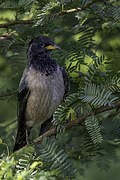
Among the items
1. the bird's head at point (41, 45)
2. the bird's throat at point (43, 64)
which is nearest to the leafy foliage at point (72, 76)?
the bird's head at point (41, 45)

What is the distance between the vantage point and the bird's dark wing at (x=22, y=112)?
147 inches

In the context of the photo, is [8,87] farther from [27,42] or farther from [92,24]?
[92,24]

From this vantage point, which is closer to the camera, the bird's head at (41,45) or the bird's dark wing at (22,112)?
the bird's head at (41,45)

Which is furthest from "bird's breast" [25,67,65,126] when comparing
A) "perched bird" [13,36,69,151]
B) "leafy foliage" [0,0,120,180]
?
"leafy foliage" [0,0,120,180]

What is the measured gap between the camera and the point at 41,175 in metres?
1.73

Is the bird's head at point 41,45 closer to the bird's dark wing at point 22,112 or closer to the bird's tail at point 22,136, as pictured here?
the bird's dark wing at point 22,112

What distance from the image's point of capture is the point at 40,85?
12.4ft

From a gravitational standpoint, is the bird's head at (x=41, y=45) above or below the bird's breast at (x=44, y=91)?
above

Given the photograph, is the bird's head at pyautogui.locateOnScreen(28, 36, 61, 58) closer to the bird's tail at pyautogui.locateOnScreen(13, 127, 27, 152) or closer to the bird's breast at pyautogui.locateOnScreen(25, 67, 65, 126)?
the bird's breast at pyautogui.locateOnScreen(25, 67, 65, 126)

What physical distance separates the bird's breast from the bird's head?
0.75ft

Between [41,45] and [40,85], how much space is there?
425 mm

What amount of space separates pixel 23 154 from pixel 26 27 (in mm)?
1504

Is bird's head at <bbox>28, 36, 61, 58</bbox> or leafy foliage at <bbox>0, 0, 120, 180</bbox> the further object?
bird's head at <bbox>28, 36, 61, 58</bbox>

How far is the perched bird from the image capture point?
377 cm
